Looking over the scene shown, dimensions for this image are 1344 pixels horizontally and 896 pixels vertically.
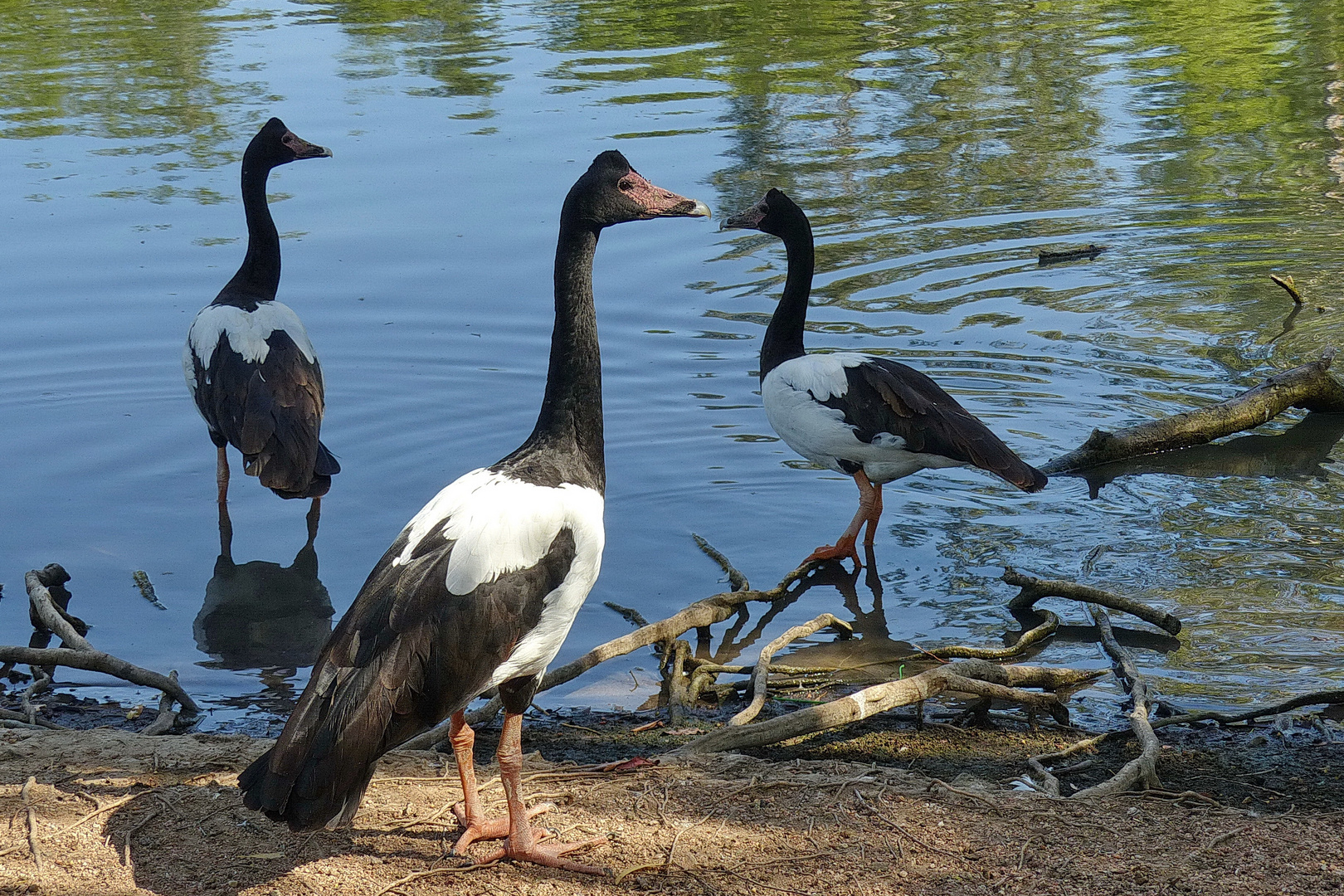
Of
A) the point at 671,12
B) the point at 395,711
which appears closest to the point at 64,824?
the point at 395,711

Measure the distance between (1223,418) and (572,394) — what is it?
520cm

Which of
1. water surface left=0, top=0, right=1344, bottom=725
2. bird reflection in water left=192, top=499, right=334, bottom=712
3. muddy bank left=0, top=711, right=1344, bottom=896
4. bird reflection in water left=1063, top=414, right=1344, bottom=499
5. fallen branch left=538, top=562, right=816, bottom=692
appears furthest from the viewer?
bird reflection in water left=1063, top=414, right=1344, bottom=499

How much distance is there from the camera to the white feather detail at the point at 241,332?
8227 millimetres

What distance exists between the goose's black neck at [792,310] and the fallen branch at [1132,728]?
2.76 meters

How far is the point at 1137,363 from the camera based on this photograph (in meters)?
9.84

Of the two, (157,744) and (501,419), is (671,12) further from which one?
(157,744)

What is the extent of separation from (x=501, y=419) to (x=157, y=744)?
4419mm

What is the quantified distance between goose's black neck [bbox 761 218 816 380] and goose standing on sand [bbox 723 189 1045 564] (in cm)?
24

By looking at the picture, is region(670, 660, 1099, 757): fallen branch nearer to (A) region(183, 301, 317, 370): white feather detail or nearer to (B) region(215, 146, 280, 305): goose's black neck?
(A) region(183, 301, 317, 370): white feather detail

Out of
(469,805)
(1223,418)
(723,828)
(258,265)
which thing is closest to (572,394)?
(469,805)

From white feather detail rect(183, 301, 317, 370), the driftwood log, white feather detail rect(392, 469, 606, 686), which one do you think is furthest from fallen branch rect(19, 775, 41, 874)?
white feather detail rect(183, 301, 317, 370)

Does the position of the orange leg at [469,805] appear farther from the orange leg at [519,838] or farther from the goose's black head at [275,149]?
the goose's black head at [275,149]

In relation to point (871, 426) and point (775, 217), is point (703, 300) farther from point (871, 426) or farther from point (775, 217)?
point (871, 426)

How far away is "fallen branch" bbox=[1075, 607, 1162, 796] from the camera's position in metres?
4.67
